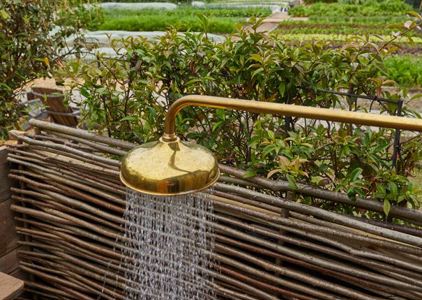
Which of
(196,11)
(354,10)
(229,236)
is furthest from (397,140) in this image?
(354,10)

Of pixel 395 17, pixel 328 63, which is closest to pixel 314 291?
pixel 328 63

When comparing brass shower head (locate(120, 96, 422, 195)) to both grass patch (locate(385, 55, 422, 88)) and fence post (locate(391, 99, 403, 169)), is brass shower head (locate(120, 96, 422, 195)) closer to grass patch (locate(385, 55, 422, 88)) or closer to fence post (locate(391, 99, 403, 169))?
fence post (locate(391, 99, 403, 169))

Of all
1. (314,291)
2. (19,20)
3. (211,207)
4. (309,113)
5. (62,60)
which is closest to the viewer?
(309,113)

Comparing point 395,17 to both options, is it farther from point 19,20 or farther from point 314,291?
point 314,291

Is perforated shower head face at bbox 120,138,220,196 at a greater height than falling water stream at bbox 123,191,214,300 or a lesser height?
greater

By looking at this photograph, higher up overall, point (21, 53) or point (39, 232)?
point (21, 53)

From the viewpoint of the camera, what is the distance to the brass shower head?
88cm

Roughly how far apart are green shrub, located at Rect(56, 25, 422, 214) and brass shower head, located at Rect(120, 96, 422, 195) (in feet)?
2.06

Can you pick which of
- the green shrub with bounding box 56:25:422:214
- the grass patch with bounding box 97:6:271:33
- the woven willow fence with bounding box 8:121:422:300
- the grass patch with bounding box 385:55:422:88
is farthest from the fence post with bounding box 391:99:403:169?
the grass patch with bounding box 97:6:271:33

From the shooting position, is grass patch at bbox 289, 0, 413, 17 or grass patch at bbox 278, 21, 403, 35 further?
grass patch at bbox 289, 0, 413, 17

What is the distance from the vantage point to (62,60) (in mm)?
3104

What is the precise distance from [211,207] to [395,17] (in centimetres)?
1011

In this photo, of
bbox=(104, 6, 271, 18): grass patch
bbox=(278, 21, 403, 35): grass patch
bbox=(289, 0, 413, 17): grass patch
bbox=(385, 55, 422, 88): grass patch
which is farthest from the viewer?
bbox=(104, 6, 271, 18): grass patch

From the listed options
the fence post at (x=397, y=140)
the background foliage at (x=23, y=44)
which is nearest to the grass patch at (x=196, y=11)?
the background foliage at (x=23, y=44)
